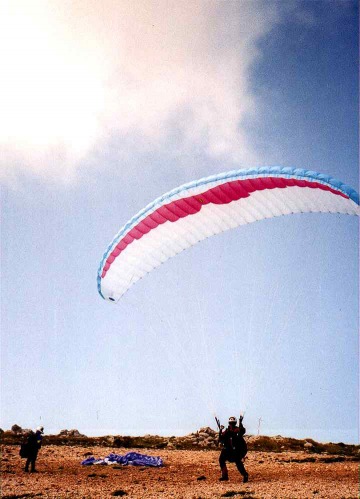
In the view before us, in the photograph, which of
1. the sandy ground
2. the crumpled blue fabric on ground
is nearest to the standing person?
the sandy ground

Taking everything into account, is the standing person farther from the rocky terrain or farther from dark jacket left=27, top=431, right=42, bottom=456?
the rocky terrain

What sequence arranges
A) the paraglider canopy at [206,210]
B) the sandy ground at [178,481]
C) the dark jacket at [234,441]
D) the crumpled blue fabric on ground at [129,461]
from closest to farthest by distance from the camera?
the sandy ground at [178,481]
the dark jacket at [234,441]
the paraglider canopy at [206,210]
the crumpled blue fabric on ground at [129,461]

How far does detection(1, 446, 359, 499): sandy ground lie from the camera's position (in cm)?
930

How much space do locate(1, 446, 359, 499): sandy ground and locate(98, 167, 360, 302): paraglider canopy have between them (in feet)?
17.1

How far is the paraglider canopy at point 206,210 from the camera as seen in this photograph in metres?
10.8

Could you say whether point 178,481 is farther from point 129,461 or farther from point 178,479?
point 129,461

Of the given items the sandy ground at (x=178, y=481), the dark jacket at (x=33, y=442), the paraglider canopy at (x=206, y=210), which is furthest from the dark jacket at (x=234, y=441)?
the dark jacket at (x=33, y=442)

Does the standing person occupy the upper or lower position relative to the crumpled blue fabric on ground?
upper

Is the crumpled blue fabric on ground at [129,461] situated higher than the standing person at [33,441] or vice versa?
the standing person at [33,441]

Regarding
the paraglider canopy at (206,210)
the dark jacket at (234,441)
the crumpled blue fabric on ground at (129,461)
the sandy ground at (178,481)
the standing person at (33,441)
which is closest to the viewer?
the sandy ground at (178,481)

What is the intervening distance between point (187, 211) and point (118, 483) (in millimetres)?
7329

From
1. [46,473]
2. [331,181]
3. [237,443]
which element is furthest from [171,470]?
[331,181]

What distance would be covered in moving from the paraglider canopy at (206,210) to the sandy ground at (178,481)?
5.22 meters

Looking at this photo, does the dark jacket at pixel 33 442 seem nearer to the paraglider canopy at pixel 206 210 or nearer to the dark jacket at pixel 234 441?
the paraglider canopy at pixel 206 210
